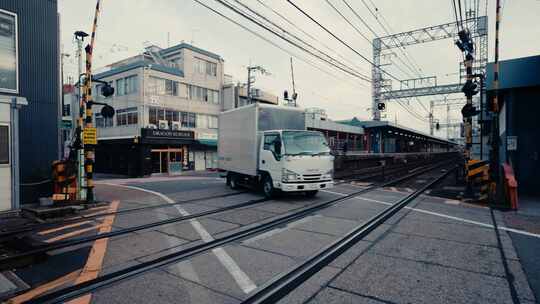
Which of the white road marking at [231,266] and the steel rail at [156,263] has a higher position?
the steel rail at [156,263]

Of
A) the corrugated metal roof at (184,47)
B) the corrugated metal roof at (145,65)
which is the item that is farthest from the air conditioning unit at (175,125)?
the corrugated metal roof at (184,47)

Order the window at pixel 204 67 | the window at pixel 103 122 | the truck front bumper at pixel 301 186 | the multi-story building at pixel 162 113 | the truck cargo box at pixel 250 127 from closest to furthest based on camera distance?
the truck front bumper at pixel 301 186 < the truck cargo box at pixel 250 127 < the multi-story building at pixel 162 113 < the window at pixel 103 122 < the window at pixel 204 67

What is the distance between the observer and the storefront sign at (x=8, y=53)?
341 inches

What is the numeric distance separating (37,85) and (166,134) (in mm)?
18867

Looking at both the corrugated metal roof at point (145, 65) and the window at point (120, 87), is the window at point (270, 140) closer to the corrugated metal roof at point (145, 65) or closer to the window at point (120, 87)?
the corrugated metal roof at point (145, 65)

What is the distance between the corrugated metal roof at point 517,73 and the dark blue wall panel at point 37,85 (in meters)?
15.8

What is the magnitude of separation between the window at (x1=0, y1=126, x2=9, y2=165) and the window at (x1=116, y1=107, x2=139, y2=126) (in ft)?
67.0

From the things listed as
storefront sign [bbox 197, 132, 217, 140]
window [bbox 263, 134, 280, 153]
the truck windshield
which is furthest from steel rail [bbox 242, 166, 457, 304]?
storefront sign [bbox 197, 132, 217, 140]

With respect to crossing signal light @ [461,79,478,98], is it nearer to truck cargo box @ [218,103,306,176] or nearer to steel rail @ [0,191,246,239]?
truck cargo box @ [218,103,306,176]

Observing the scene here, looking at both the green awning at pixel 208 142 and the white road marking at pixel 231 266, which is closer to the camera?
the white road marking at pixel 231 266

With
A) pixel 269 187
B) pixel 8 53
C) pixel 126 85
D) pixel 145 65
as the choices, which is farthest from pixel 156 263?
pixel 126 85

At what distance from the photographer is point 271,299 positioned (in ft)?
11.3

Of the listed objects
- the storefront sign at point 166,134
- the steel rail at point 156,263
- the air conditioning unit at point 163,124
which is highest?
the air conditioning unit at point 163,124

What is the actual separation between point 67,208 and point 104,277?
5.38 m
